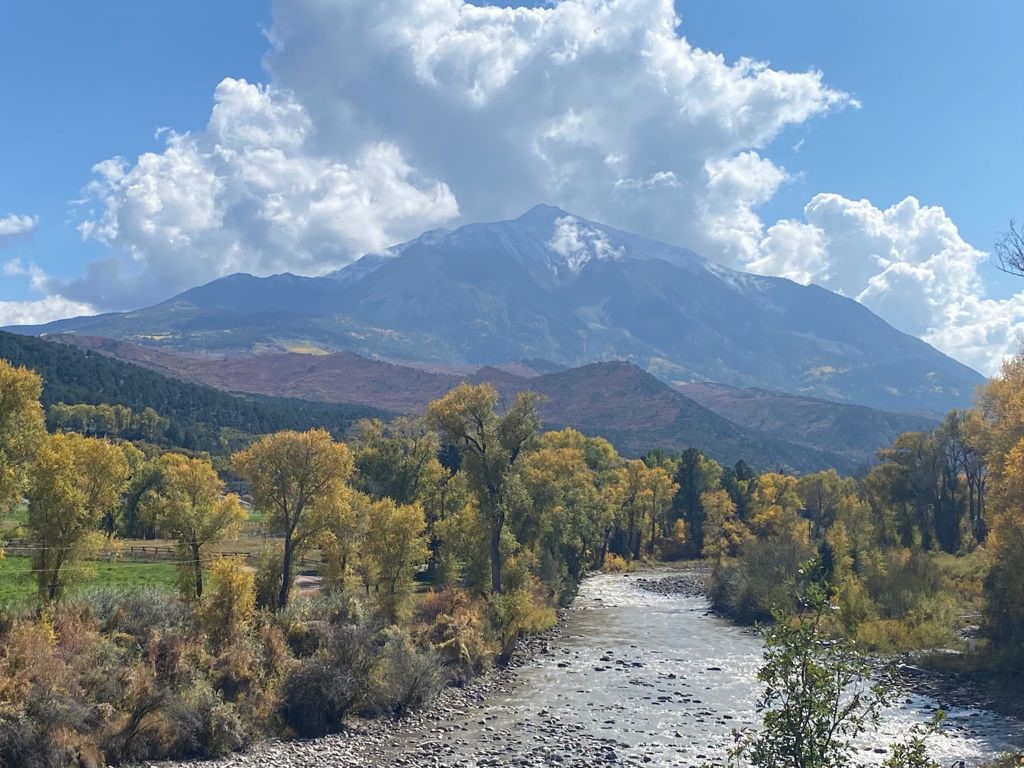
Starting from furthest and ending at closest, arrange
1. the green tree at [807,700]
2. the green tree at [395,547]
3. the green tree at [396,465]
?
1. the green tree at [396,465]
2. the green tree at [395,547]
3. the green tree at [807,700]

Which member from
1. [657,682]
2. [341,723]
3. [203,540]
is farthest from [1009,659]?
[203,540]

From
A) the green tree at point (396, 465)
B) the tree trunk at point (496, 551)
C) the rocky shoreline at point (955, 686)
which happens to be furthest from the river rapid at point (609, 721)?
the green tree at point (396, 465)

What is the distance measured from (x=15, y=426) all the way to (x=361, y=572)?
80.8 feet

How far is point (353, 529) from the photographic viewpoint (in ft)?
165

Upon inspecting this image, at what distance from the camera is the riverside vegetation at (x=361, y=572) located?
27828mm

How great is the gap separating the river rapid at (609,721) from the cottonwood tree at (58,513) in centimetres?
1521

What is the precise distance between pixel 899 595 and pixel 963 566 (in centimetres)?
1353

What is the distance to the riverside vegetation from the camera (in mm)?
27828

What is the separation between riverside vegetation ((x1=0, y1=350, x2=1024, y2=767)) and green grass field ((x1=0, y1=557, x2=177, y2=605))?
2.13ft

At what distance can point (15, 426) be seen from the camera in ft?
102

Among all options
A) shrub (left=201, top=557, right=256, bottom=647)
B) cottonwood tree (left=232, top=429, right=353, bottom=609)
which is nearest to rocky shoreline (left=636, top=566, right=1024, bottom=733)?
shrub (left=201, top=557, right=256, bottom=647)

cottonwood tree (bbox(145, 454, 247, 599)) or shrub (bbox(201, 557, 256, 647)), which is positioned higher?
cottonwood tree (bbox(145, 454, 247, 599))

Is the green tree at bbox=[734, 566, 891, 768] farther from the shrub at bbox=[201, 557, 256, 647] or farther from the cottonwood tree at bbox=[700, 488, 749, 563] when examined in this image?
the cottonwood tree at bbox=[700, 488, 749, 563]

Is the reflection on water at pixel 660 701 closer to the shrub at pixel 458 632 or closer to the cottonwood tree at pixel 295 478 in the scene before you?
the shrub at pixel 458 632
